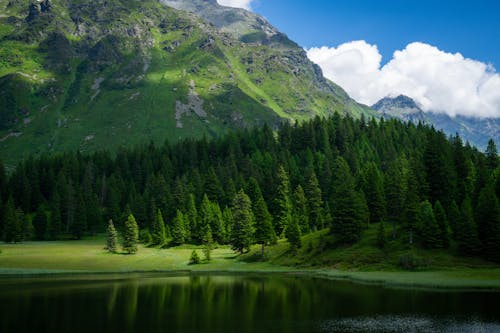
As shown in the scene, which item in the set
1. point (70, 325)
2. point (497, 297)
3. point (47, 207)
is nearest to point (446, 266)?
point (497, 297)

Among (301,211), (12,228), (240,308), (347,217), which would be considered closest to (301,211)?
(301,211)

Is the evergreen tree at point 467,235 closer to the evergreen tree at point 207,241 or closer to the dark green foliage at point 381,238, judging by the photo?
the dark green foliage at point 381,238

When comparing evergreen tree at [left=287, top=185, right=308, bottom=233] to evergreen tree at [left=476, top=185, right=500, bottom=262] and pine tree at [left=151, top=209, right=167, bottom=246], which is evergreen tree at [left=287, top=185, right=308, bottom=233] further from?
evergreen tree at [left=476, top=185, right=500, bottom=262]

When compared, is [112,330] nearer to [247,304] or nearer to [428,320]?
[247,304]

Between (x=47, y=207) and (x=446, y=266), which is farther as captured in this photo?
(x=47, y=207)

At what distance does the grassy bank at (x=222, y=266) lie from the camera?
243 ft

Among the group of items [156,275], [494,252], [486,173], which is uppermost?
[486,173]

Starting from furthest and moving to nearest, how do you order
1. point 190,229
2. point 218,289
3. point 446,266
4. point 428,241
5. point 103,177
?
point 103,177 → point 190,229 → point 428,241 → point 446,266 → point 218,289

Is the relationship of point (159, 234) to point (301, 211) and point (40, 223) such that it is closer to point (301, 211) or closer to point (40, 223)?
point (301, 211)

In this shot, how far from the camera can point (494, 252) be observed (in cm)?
8319

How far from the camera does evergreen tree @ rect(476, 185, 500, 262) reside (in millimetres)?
83125

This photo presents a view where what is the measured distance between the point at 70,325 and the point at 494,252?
74.6 metres

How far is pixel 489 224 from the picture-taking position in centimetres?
8519

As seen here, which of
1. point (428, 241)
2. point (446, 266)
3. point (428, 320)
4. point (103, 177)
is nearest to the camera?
point (428, 320)
